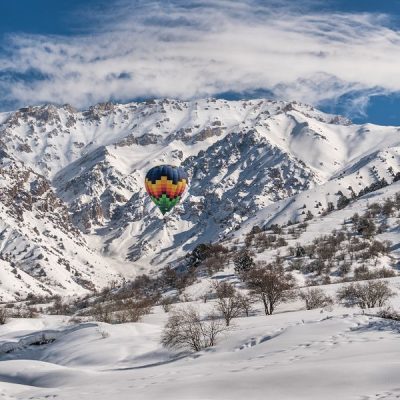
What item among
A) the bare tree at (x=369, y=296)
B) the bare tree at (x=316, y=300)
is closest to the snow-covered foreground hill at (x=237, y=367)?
the bare tree at (x=369, y=296)

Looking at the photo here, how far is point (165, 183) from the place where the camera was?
251 feet

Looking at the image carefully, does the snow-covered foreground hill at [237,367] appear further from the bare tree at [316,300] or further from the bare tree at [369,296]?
the bare tree at [316,300]

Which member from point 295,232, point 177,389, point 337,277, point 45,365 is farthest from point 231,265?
point 177,389

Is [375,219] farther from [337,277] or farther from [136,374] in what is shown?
[136,374]

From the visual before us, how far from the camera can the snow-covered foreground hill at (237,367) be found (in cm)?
1880

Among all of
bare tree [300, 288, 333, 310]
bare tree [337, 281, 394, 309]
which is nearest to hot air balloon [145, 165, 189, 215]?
bare tree [300, 288, 333, 310]

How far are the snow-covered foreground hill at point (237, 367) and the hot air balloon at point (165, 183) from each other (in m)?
31.5

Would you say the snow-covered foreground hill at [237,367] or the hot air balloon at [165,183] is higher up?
the hot air balloon at [165,183]

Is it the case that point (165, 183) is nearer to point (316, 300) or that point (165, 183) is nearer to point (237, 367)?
point (316, 300)

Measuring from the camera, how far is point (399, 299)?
53688 millimetres

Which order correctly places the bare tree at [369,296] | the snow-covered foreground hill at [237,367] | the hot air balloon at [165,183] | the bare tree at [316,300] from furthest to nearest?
the hot air balloon at [165,183]
the bare tree at [316,300]
the bare tree at [369,296]
the snow-covered foreground hill at [237,367]

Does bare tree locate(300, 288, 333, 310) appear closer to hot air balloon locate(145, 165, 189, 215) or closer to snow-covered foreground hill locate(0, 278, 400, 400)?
snow-covered foreground hill locate(0, 278, 400, 400)

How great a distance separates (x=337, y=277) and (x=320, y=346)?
62.0 m

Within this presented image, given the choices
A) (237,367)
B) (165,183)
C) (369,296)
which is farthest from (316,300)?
(237,367)
